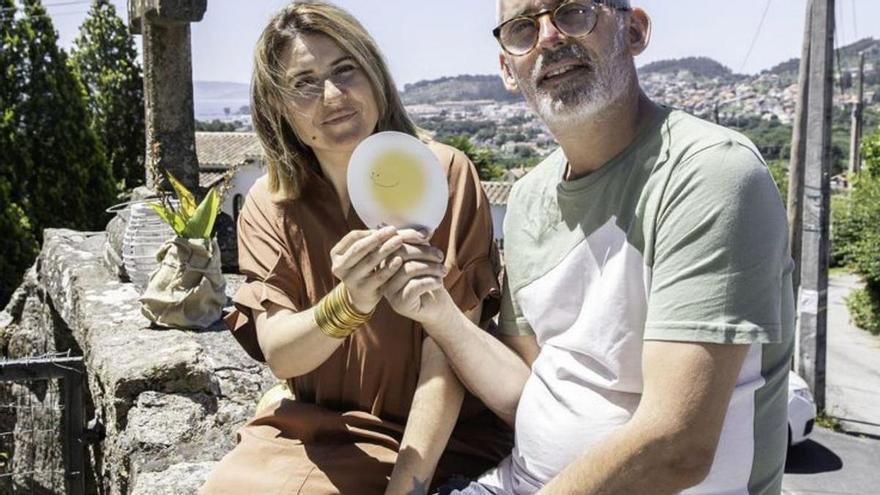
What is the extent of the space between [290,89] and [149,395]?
4.33ft

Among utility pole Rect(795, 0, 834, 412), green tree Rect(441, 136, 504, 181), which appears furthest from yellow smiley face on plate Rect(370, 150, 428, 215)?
green tree Rect(441, 136, 504, 181)

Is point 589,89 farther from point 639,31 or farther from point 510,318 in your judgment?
point 510,318

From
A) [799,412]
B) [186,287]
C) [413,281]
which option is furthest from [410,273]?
[799,412]

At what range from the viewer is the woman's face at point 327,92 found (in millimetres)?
1924

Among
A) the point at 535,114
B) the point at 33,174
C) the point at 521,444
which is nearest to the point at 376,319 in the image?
the point at 521,444

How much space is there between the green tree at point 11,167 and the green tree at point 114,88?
13.9 ft

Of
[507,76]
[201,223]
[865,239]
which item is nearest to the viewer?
[507,76]

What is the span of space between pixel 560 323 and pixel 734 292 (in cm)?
39

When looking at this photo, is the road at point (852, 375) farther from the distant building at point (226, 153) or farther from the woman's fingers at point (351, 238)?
the distant building at point (226, 153)

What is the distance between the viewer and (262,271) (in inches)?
79.0

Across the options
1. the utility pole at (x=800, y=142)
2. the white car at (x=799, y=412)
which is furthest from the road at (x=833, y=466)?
the utility pole at (x=800, y=142)

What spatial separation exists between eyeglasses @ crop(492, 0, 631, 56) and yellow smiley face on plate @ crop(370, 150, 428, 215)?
0.31 metres

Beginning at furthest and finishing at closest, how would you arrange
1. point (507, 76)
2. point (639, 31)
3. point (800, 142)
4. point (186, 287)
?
point (800, 142) < point (186, 287) < point (507, 76) < point (639, 31)

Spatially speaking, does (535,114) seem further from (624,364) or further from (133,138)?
(133,138)
